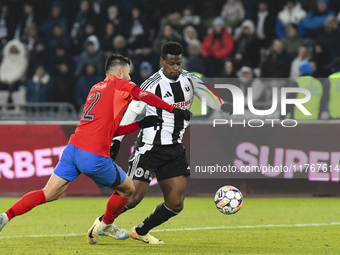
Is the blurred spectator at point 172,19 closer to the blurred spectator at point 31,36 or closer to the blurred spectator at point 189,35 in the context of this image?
the blurred spectator at point 189,35

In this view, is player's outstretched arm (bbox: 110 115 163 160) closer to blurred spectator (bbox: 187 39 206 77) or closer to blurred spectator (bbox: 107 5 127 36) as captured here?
blurred spectator (bbox: 187 39 206 77)

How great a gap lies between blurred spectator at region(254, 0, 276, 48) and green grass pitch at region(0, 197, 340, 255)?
4.92 m

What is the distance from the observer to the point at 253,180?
38.1 ft

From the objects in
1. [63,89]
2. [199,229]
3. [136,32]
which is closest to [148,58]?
[136,32]

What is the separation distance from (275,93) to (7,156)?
203 inches

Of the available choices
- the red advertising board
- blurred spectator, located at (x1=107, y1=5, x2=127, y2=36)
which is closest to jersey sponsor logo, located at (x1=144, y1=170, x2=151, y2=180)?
the red advertising board

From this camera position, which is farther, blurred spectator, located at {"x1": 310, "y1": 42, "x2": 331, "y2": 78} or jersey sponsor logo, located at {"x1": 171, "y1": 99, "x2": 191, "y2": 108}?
blurred spectator, located at {"x1": 310, "y1": 42, "x2": 331, "y2": 78}

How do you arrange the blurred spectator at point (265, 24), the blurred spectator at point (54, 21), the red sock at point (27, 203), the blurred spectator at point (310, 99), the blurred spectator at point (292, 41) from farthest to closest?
the blurred spectator at point (54, 21), the blurred spectator at point (265, 24), the blurred spectator at point (292, 41), the blurred spectator at point (310, 99), the red sock at point (27, 203)

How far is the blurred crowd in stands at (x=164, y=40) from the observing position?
1398 centimetres

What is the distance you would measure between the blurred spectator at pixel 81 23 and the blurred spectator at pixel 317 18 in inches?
215

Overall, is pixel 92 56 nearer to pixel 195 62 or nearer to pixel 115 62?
pixel 195 62

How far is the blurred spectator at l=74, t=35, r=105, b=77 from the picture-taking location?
14.9m

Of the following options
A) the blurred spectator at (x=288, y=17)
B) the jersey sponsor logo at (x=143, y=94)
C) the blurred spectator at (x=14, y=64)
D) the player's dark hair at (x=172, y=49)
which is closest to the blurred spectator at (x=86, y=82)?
the blurred spectator at (x=14, y=64)

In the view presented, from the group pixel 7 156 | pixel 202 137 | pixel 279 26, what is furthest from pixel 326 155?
pixel 7 156
